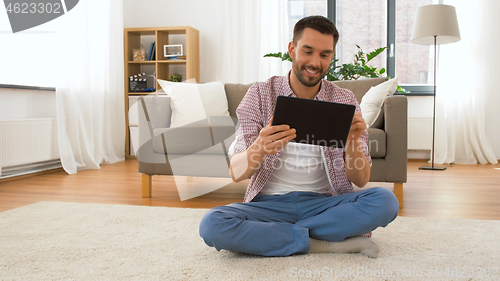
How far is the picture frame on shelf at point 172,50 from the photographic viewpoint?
175 inches

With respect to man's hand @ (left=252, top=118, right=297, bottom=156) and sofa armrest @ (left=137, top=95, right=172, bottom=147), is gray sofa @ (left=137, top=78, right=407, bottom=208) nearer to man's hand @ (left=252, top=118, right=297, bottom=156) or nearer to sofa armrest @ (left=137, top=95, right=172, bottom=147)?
sofa armrest @ (left=137, top=95, right=172, bottom=147)

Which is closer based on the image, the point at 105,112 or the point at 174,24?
the point at 105,112

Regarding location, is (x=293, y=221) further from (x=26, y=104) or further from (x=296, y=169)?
(x=26, y=104)

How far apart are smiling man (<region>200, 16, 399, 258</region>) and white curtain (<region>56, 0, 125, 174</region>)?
8.34ft

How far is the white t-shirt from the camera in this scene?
4.58ft

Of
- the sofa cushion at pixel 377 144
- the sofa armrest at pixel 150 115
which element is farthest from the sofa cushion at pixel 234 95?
the sofa cushion at pixel 377 144

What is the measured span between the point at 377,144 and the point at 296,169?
0.96m

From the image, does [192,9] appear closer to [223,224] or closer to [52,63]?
[52,63]

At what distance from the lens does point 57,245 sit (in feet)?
4.77

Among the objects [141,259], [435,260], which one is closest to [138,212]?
[141,259]

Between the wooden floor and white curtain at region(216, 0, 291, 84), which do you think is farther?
white curtain at region(216, 0, 291, 84)

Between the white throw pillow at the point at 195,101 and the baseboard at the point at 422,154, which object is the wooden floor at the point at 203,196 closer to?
the white throw pillow at the point at 195,101

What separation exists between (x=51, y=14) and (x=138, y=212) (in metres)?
2.38

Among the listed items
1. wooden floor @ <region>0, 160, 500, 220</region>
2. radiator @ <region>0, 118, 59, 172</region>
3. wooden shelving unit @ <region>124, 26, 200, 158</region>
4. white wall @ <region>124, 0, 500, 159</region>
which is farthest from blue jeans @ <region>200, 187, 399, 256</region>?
white wall @ <region>124, 0, 500, 159</region>
